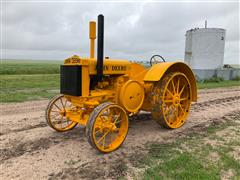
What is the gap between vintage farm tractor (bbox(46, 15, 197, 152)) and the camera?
3807 mm

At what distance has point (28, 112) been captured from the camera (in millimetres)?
6297

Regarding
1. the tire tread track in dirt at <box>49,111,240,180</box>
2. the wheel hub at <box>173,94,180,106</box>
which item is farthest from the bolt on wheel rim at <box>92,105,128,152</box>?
the wheel hub at <box>173,94,180,106</box>

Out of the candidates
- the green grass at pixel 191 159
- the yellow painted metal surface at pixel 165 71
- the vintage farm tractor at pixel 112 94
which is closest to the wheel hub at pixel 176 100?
the vintage farm tractor at pixel 112 94

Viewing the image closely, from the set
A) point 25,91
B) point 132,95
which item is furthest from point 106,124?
point 25,91

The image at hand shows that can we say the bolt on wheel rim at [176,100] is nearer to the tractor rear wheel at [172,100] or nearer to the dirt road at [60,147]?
the tractor rear wheel at [172,100]

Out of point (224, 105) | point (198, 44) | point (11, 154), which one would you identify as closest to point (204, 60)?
point (198, 44)

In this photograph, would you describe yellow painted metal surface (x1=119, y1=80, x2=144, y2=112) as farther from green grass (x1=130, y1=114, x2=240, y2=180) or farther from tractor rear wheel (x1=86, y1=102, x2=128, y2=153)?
green grass (x1=130, y1=114, x2=240, y2=180)

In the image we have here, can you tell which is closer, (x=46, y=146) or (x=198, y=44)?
(x=46, y=146)

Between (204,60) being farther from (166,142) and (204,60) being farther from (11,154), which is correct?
(11,154)

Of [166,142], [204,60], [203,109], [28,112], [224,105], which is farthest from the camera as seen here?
[204,60]

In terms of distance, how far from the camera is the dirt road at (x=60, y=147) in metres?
3.09

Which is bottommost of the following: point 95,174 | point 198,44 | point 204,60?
point 95,174

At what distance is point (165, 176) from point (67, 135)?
2240 millimetres

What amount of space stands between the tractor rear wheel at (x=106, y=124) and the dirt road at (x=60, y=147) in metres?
0.15
